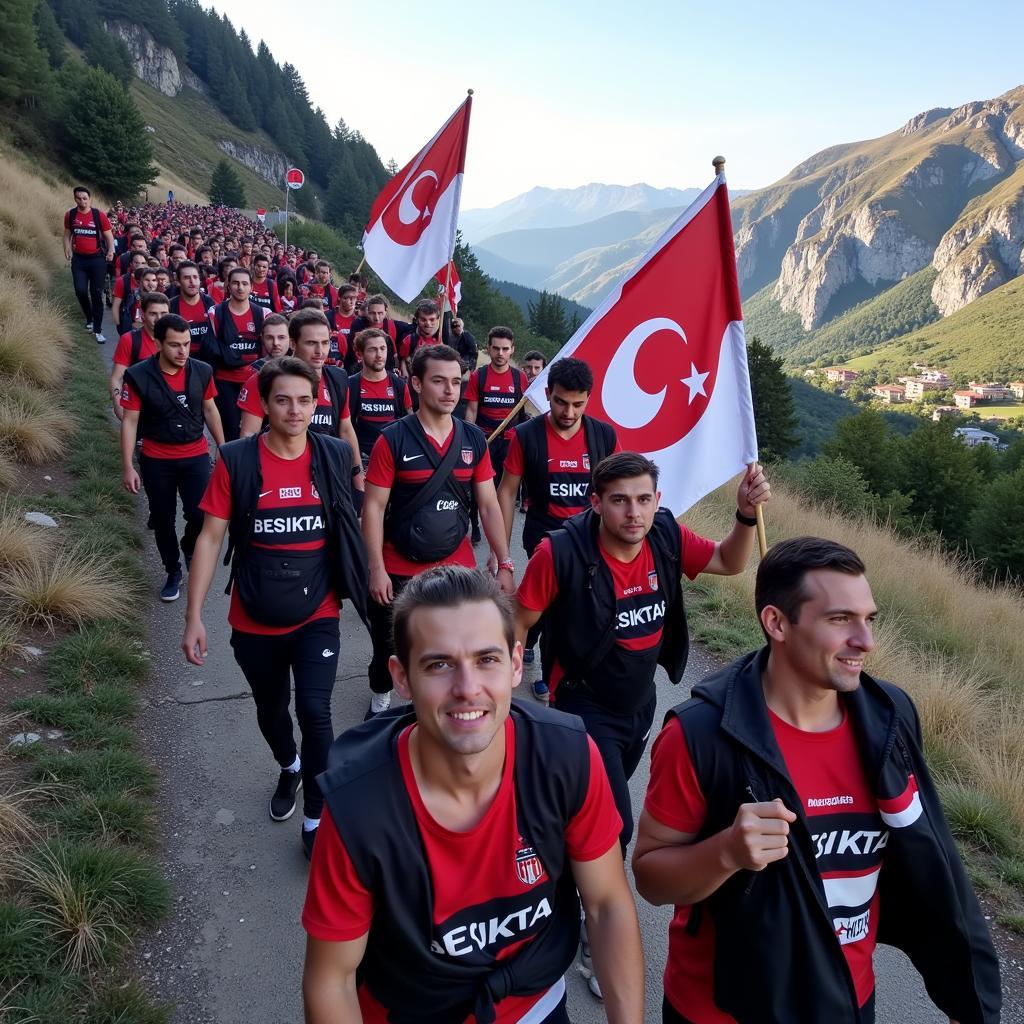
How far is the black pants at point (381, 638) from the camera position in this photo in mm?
4590

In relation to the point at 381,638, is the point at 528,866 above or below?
above

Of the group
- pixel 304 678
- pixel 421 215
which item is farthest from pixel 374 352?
pixel 304 678

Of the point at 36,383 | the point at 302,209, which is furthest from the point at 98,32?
the point at 36,383

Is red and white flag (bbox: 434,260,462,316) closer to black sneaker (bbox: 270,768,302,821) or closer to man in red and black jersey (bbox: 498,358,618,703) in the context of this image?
man in red and black jersey (bbox: 498,358,618,703)

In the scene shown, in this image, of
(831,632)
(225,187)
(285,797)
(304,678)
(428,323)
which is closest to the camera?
(831,632)

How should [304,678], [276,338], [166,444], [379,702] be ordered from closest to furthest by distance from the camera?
[304,678] → [379,702] → [166,444] → [276,338]

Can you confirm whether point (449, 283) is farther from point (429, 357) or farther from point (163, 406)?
point (429, 357)

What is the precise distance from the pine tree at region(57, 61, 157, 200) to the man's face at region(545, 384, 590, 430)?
135ft

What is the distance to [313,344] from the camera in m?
5.98

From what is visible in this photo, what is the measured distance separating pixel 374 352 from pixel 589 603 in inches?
174

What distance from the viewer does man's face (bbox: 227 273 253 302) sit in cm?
777

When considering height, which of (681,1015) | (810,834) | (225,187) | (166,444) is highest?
(225,187)

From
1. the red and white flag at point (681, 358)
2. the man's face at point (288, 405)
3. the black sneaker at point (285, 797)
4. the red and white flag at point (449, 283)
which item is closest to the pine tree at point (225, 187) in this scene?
the red and white flag at point (449, 283)

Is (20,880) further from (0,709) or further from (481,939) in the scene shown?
(481,939)
